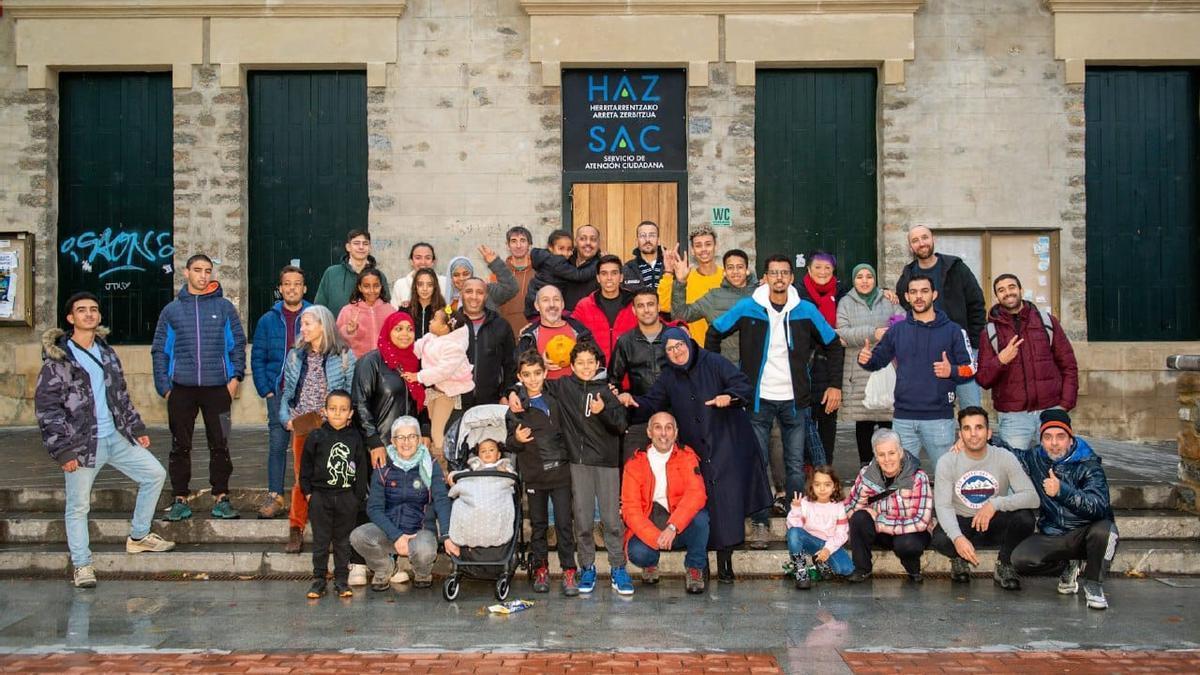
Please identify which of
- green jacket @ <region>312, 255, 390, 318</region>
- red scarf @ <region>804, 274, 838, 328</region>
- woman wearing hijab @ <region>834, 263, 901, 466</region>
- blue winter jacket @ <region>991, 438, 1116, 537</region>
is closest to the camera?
blue winter jacket @ <region>991, 438, 1116, 537</region>

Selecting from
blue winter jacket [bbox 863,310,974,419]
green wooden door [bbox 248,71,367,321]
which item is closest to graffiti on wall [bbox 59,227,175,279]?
green wooden door [bbox 248,71,367,321]

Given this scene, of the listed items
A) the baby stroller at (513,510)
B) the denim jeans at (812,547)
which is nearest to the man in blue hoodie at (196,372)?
the baby stroller at (513,510)

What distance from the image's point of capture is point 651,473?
8.05m

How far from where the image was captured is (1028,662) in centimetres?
607

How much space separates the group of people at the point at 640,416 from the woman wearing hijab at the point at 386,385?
0.02 meters

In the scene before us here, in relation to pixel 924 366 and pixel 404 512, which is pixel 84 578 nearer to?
pixel 404 512

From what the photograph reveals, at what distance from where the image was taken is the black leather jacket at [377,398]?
817cm

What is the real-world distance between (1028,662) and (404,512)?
4.09m

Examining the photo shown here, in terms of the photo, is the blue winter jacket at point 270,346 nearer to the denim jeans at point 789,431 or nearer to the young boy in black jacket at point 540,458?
the young boy in black jacket at point 540,458

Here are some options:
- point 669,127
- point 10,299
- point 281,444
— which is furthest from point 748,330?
point 10,299

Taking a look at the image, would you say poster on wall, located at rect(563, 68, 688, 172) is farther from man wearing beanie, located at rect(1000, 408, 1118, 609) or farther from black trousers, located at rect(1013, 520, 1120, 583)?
black trousers, located at rect(1013, 520, 1120, 583)

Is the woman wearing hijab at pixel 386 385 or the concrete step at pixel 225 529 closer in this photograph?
the woman wearing hijab at pixel 386 385

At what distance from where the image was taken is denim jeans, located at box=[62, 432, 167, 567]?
8047 millimetres

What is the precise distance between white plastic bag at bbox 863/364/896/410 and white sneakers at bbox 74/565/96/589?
5932 millimetres
